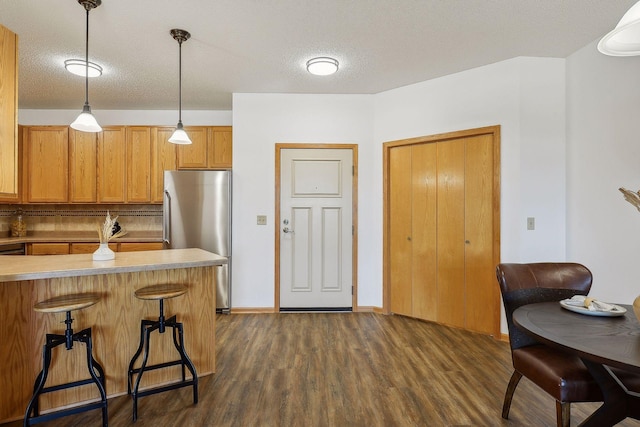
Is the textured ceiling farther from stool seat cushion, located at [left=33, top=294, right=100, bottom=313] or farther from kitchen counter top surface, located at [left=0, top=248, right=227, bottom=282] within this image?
stool seat cushion, located at [left=33, top=294, right=100, bottom=313]

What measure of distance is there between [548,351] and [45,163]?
5485 mm

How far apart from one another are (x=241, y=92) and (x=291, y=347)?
2854 millimetres

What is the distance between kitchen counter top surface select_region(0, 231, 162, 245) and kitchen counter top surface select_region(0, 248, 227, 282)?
1.95m

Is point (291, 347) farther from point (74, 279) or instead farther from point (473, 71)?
point (473, 71)

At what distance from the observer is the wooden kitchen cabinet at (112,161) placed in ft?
14.0

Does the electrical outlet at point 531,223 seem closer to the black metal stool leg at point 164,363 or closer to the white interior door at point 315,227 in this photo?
the white interior door at point 315,227

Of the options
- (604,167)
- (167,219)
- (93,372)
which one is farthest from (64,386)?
(604,167)

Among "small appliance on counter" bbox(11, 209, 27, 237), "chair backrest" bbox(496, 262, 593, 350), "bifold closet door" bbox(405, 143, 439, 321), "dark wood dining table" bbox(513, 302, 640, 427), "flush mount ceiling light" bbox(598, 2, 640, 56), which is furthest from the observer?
"small appliance on counter" bbox(11, 209, 27, 237)

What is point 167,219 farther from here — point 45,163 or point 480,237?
point 480,237

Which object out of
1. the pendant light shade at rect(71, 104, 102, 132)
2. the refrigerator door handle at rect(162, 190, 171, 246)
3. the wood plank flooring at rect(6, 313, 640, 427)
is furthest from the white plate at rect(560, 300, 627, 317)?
the refrigerator door handle at rect(162, 190, 171, 246)

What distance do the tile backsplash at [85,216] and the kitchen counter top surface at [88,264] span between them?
244 cm

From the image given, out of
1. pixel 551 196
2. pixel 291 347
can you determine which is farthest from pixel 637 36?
pixel 291 347

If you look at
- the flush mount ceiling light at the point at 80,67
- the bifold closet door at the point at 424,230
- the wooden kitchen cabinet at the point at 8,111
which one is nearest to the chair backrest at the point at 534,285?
the bifold closet door at the point at 424,230

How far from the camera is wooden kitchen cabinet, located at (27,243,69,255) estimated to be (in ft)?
13.1
